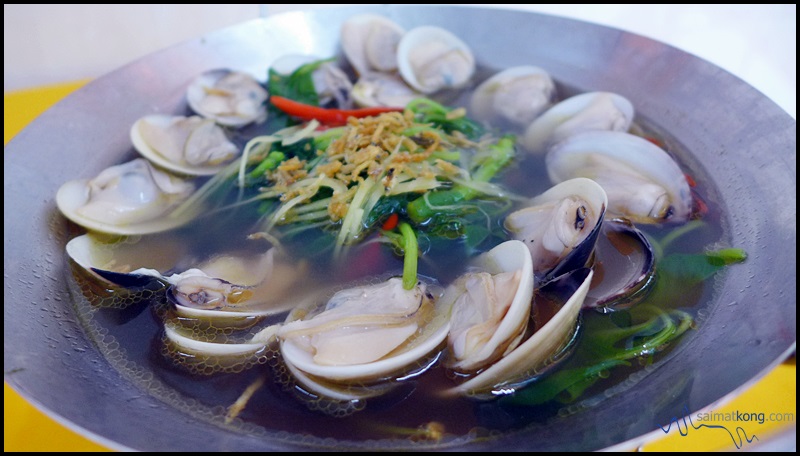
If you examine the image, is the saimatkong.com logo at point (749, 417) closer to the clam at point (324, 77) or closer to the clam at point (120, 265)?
the clam at point (120, 265)

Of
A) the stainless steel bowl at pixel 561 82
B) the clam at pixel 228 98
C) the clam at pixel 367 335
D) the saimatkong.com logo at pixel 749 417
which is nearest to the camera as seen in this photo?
the stainless steel bowl at pixel 561 82

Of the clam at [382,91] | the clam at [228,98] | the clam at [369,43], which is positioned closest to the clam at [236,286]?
the clam at [228,98]

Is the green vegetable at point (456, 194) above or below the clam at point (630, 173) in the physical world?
below

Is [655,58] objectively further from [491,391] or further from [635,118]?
[491,391]

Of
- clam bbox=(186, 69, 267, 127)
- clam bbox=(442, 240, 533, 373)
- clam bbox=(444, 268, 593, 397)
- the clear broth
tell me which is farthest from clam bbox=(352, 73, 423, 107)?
clam bbox=(444, 268, 593, 397)

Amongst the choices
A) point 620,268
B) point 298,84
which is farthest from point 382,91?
point 620,268

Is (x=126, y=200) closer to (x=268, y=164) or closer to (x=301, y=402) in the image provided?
(x=268, y=164)

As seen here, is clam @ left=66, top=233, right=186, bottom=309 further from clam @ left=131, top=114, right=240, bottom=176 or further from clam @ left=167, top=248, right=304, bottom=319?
clam @ left=131, top=114, right=240, bottom=176
